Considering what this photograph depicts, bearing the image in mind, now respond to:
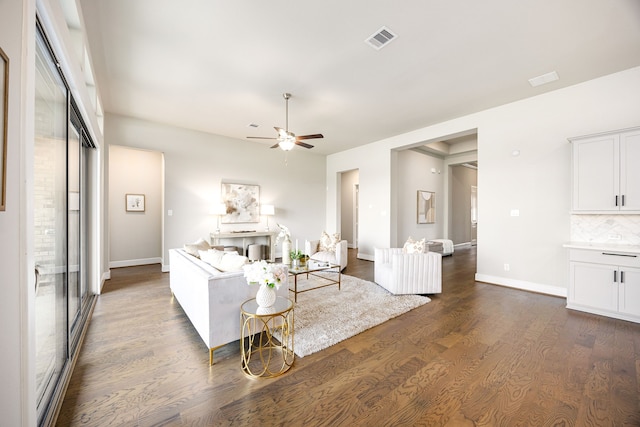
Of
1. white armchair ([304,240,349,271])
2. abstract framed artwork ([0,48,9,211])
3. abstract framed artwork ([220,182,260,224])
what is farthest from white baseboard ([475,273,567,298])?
abstract framed artwork ([0,48,9,211])

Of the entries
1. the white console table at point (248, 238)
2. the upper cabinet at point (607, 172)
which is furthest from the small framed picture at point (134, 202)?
the upper cabinet at point (607, 172)

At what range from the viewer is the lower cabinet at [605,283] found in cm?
298

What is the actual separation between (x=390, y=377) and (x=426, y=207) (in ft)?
21.4

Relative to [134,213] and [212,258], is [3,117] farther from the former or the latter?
[134,213]

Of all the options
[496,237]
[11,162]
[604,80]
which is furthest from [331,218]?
[11,162]

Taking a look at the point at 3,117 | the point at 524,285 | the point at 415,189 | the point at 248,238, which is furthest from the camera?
the point at 415,189

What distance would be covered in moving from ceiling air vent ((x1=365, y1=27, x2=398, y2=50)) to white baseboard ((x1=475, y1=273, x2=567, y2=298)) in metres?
4.11

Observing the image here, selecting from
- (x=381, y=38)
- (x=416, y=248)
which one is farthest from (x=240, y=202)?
(x=381, y=38)

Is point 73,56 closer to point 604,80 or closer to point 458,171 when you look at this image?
point 604,80

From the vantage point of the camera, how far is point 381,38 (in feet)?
8.91

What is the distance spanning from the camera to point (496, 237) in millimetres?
4543

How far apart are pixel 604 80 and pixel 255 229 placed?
6.58 m

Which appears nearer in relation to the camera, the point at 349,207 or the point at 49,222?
the point at 49,222

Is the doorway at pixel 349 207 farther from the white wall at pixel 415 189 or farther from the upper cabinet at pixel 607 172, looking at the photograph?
the upper cabinet at pixel 607 172
